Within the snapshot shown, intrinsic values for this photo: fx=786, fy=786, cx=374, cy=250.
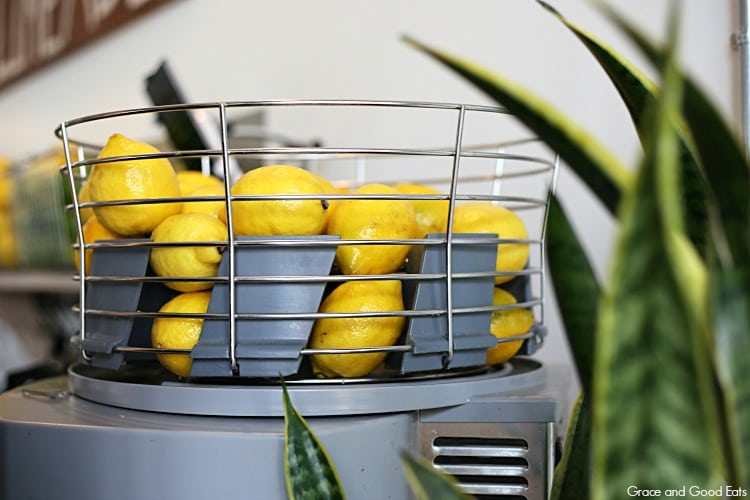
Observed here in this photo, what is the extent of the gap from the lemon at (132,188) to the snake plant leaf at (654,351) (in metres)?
0.36

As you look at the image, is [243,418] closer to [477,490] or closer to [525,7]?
[477,490]

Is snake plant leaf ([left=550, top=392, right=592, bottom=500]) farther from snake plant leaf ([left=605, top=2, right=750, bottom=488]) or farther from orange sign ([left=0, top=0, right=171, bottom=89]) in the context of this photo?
orange sign ([left=0, top=0, right=171, bottom=89])

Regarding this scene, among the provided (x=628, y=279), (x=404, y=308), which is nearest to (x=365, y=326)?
(x=404, y=308)

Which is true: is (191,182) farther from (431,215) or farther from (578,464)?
(578,464)

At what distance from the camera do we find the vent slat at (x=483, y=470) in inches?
19.4

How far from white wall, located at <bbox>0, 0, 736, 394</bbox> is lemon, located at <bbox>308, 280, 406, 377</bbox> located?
393mm

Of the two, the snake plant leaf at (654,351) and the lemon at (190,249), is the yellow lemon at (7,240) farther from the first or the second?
the snake plant leaf at (654,351)

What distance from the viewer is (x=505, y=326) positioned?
0.56 meters

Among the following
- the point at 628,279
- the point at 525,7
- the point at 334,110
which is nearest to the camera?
the point at 628,279

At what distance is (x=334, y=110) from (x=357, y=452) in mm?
788

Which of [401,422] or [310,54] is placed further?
[310,54]

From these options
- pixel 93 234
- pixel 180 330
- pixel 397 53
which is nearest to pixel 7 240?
pixel 397 53

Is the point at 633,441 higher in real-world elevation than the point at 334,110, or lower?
lower

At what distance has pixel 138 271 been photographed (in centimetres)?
51
